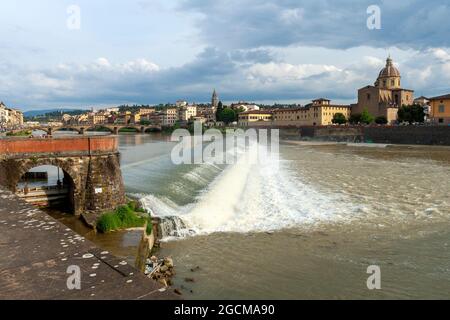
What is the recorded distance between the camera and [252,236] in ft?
43.9

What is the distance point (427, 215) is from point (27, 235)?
1493 cm

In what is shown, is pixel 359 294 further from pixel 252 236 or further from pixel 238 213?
pixel 238 213

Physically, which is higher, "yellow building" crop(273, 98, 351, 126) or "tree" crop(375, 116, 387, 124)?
"yellow building" crop(273, 98, 351, 126)

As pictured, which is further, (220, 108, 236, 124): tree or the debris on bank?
(220, 108, 236, 124): tree

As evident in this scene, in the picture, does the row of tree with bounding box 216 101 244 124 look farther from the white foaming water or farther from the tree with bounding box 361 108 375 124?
the white foaming water

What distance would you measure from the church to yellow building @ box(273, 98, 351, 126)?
18.1ft

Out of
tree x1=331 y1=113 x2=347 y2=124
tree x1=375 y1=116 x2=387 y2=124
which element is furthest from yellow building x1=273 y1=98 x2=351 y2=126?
tree x1=375 y1=116 x2=387 y2=124

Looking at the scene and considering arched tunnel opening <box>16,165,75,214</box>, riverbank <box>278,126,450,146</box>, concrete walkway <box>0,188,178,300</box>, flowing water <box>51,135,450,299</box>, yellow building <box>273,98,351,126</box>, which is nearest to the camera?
concrete walkway <box>0,188,178,300</box>

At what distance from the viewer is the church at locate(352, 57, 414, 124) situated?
329 feet

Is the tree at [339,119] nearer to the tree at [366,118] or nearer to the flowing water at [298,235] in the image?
the tree at [366,118]

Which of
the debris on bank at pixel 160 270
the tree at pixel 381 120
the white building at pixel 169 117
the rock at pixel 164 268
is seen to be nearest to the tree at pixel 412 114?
the tree at pixel 381 120

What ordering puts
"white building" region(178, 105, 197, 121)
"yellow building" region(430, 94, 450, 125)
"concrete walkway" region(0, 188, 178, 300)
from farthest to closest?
"white building" region(178, 105, 197, 121), "yellow building" region(430, 94, 450, 125), "concrete walkway" region(0, 188, 178, 300)
